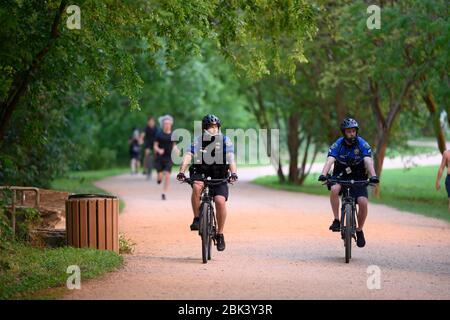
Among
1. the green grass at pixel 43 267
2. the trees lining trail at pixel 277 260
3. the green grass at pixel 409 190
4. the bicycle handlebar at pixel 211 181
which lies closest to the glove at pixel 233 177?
the bicycle handlebar at pixel 211 181

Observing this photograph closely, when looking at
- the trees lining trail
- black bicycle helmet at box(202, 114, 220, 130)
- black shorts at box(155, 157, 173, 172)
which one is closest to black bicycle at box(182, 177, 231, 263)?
the trees lining trail

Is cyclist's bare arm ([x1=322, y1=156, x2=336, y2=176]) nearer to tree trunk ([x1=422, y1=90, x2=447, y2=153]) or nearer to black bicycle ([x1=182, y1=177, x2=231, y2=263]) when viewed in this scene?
black bicycle ([x1=182, y1=177, x2=231, y2=263])

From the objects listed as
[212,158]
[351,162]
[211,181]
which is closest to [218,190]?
[211,181]

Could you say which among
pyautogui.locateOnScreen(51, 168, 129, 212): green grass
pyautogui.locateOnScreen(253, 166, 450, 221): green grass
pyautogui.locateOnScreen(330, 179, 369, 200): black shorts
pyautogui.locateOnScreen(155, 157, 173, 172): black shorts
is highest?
pyautogui.locateOnScreen(155, 157, 173, 172): black shorts

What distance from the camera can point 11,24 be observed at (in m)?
10.8

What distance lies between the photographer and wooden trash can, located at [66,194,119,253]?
1248 centimetres

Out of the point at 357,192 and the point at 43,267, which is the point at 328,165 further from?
the point at 43,267

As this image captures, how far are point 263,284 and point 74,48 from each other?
4233 mm

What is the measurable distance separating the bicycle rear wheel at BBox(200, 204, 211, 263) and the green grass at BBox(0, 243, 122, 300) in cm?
103

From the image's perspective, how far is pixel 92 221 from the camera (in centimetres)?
1253

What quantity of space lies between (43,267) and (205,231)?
6.90 ft

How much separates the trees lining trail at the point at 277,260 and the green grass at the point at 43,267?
8.9 inches
